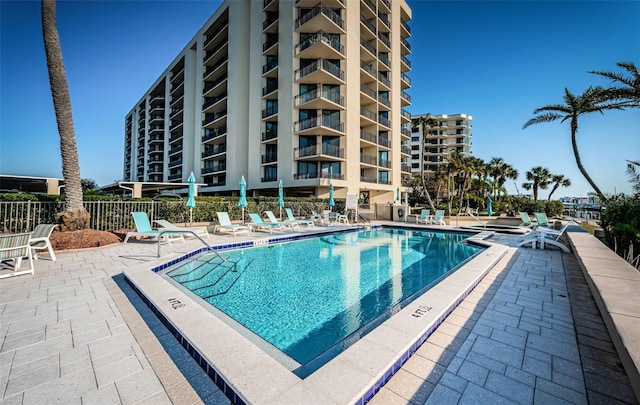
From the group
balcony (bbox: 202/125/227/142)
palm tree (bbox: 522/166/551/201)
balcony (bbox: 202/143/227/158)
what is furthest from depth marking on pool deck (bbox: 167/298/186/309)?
palm tree (bbox: 522/166/551/201)

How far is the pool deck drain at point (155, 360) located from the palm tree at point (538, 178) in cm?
4476

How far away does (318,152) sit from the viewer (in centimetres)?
2109

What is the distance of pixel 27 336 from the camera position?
2.73 m

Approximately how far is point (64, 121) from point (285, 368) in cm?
1041

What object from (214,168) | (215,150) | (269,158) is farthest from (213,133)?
(269,158)

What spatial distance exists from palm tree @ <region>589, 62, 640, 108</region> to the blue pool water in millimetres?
9443

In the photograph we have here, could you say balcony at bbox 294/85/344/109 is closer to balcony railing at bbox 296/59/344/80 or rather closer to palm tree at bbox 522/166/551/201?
balcony railing at bbox 296/59/344/80

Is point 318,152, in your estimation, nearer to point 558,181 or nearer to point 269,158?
point 269,158

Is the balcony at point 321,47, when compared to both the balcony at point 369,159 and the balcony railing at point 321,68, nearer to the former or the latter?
the balcony railing at point 321,68

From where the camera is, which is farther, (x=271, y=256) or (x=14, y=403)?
(x=271, y=256)

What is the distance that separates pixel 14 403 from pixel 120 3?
1751cm

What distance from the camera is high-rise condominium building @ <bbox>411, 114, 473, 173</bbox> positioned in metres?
53.5

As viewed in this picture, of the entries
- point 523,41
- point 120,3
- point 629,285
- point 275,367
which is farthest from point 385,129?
point 275,367

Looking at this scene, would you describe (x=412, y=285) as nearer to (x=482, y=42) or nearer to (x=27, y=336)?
(x=27, y=336)
